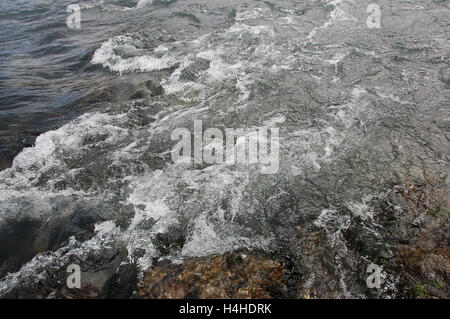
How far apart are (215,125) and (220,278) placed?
3461 millimetres

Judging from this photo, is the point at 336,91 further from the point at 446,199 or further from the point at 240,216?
the point at 240,216

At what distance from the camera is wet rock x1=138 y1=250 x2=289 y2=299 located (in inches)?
141

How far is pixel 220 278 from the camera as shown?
3.69m

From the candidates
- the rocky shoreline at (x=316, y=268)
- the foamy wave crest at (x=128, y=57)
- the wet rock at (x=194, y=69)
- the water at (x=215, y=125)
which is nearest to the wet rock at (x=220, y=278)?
the rocky shoreline at (x=316, y=268)

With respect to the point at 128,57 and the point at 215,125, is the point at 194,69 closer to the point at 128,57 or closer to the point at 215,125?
the point at 128,57

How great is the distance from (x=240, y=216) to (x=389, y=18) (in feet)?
29.9

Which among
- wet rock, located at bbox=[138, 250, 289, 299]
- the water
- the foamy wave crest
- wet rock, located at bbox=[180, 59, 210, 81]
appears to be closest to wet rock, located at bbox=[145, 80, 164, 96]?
the water

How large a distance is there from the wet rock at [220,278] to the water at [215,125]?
0.19m

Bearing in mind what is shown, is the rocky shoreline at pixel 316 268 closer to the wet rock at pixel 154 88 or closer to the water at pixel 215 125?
the water at pixel 215 125

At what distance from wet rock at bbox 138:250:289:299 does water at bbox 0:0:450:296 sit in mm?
190

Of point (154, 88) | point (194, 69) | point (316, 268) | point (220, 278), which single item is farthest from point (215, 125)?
point (316, 268)

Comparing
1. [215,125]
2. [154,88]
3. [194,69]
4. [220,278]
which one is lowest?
[220,278]

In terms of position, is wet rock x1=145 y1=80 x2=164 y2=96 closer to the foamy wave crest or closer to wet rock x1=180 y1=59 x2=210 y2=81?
wet rock x1=180 y1=59 x2=210 y2=81

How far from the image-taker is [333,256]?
152 inches
